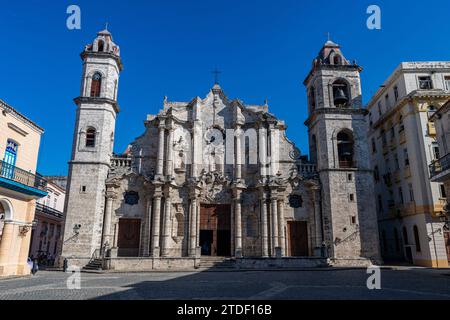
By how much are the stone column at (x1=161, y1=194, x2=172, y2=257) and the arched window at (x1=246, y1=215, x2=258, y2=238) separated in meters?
6.18

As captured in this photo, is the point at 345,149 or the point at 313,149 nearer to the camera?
the point at 345,149

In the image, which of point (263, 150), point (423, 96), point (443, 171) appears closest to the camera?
point (443, 171)

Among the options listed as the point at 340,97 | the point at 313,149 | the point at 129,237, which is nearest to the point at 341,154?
the point at 313,149

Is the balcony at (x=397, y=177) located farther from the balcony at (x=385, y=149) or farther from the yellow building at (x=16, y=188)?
the yellow building at (x=16, y=188)

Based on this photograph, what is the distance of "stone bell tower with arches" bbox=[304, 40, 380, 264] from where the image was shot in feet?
85.3

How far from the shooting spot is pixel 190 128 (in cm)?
2980

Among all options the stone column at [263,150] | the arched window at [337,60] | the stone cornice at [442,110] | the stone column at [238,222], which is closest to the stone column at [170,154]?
the stone column at [238,222]

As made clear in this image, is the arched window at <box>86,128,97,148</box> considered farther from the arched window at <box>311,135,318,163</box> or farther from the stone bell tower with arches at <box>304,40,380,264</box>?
the arched window at <box>311,135,318,163</box>

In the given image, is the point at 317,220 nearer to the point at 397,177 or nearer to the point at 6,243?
the point at 397,177

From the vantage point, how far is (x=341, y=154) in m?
28.5

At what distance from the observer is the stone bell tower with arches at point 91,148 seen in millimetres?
24470

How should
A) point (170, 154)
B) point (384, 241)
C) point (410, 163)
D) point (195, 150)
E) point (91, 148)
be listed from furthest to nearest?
point (384, 241) → point (195, 150) → point (170, 154) → point (410, 163) → point (91, 148)

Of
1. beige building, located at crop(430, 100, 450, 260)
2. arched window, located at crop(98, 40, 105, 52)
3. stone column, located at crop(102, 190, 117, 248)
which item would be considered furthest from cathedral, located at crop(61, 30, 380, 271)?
beige building, located at crop(430, 100, 450, 260)

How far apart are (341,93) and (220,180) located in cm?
1247
